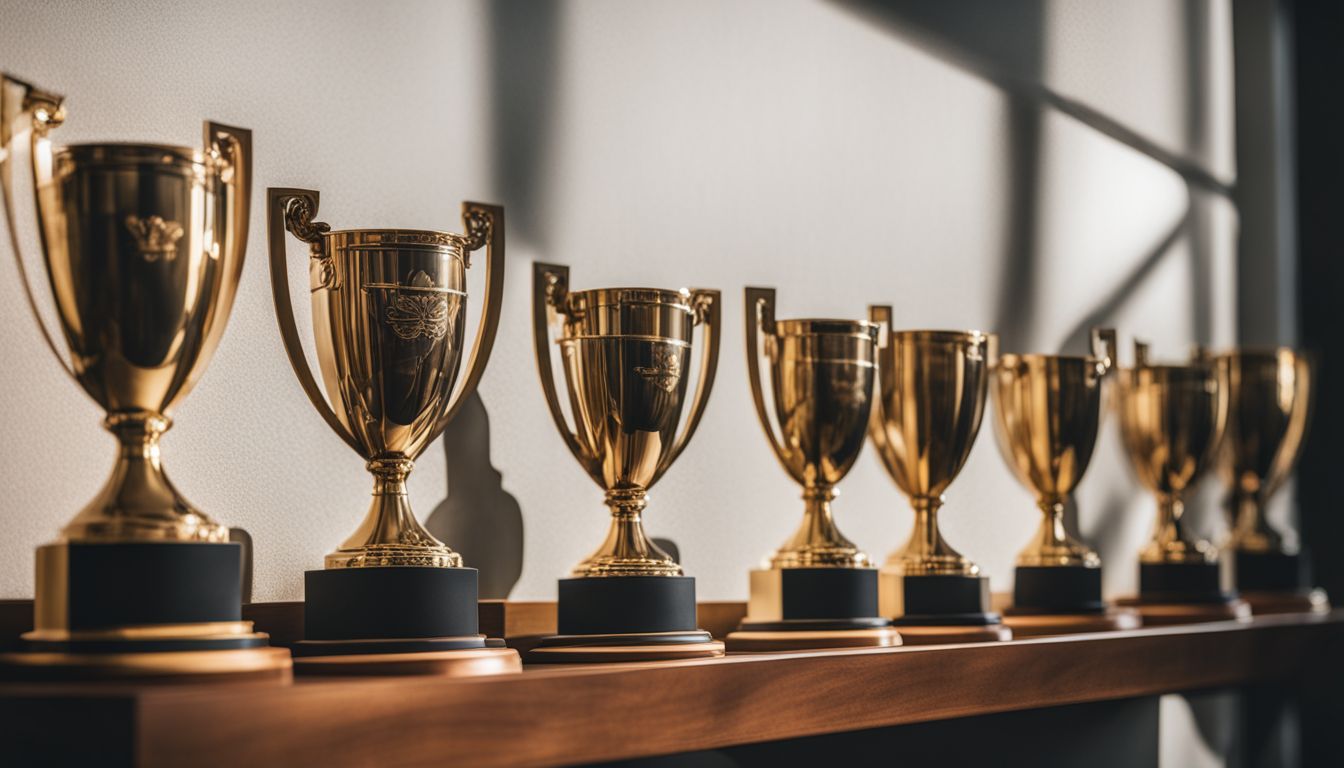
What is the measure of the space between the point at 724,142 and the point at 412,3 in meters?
0.41

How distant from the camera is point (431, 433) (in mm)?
1089

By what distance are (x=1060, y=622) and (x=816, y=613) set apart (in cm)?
45

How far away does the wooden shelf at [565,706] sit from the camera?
76cm

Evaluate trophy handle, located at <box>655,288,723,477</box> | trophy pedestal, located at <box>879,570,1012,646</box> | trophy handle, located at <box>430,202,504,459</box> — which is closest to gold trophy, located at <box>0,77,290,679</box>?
trophy handle, located at <box>430,202,504,459</box>

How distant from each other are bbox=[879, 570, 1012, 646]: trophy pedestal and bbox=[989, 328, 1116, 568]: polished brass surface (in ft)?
0.79

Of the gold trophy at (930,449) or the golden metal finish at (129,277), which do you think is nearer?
the golden metal finish at (129,277)

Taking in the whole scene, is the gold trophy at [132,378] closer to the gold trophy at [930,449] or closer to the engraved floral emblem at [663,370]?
the engraved floral emblem at [663,370]

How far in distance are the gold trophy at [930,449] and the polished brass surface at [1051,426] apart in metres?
0.17

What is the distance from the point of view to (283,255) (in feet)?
3.50

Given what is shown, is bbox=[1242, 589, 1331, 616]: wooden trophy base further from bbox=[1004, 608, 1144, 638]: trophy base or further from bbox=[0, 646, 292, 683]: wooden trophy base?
bbox=[0, 646, 292, 683]: wooden trophy base

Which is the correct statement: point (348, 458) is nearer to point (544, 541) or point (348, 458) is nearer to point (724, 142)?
point (544, 541)

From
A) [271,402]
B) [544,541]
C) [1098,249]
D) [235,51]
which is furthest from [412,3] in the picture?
[1098,249]

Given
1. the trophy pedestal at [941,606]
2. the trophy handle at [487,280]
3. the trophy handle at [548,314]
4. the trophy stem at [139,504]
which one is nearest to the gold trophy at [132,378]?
the trophy stem at [139,504]

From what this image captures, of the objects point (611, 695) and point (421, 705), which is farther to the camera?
point (611, 695)
